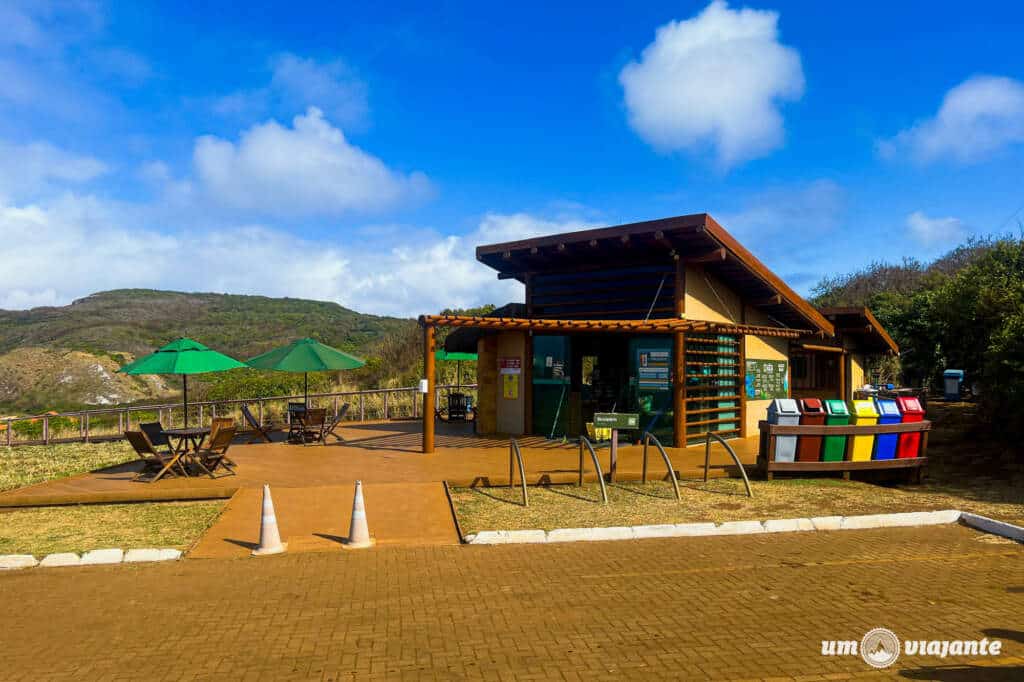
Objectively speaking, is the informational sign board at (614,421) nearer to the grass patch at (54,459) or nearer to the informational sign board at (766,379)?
the informational sign board at (766,379)

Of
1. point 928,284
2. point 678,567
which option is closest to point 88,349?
point 678,567

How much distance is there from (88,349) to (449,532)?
45.4m

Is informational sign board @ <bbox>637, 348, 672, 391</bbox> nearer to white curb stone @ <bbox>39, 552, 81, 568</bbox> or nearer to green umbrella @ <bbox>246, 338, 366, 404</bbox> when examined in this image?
green umbrella @ <bbox>246, 338, 366, 404</bbox>

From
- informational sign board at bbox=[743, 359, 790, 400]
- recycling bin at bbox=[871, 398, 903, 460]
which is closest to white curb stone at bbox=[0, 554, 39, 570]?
recycling bin at bbox=[871, 398, 903, 460]

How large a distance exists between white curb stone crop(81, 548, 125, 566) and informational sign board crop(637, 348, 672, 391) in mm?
9824

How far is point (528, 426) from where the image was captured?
565 inches

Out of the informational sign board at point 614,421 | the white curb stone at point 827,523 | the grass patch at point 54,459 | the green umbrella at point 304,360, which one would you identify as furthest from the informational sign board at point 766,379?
the grass patch at point 54,459

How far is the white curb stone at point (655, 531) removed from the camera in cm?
717

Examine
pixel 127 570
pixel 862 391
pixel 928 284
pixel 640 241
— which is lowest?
pixel 127 570

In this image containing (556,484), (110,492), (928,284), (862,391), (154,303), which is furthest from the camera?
(154,303)

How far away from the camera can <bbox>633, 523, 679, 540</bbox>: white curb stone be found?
717 cm

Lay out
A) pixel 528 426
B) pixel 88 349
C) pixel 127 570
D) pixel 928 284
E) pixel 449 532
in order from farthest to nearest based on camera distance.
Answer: pixel 88 349 < pixel 928 284 < pixel 528 426 < pixel 449 532 < pixel 127 570

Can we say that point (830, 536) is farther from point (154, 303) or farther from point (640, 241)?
point (154, 303)

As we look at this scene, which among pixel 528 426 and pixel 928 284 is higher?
pixel 928 284
